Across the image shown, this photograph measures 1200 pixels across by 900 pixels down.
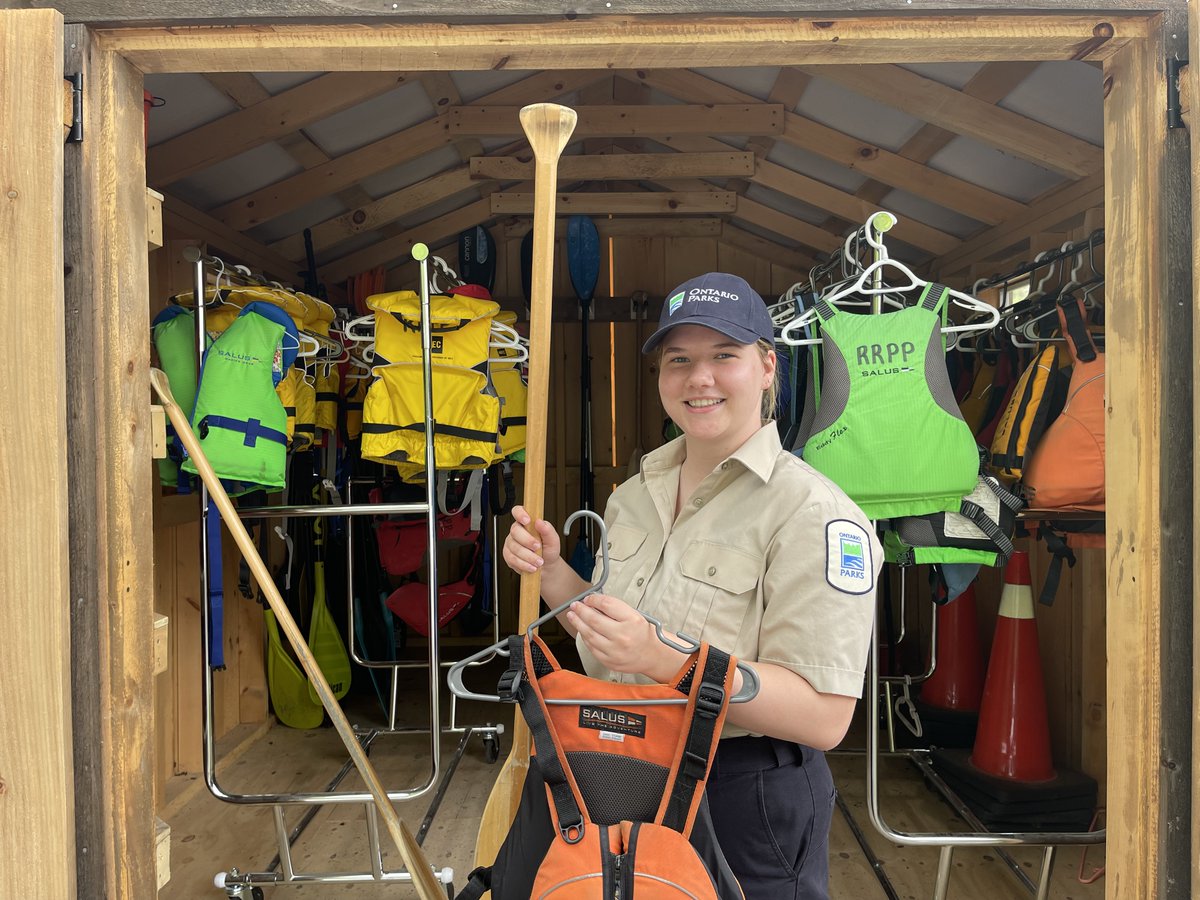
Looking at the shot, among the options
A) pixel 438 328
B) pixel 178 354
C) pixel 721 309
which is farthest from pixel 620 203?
pixel 721 309

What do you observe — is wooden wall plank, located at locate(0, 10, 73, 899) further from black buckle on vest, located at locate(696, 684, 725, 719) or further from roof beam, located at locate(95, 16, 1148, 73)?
black buckle on vest, located at locate(696, 684, 725, 719)

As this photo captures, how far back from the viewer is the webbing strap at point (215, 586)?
225cm

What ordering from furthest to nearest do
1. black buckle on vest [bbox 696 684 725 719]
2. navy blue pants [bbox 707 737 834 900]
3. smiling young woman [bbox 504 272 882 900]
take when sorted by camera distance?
navy blue pants [bbox 707 737 834 900]
smiling young woman [bbox 504 272 882 900]
black buckle on vest [bbox 696 684 725 719]

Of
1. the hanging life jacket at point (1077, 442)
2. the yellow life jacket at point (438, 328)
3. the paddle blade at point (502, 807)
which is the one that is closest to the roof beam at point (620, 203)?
the yellow life jacket at point (438, 328)

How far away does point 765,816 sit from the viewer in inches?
48.4

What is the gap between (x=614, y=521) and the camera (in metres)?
1.54

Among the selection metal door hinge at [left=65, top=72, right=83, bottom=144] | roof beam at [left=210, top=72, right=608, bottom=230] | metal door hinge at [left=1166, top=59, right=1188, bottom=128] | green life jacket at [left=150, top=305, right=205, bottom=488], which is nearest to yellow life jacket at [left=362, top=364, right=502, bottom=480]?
green life jacket at [left=150, top=305, right=205, bottom=488]

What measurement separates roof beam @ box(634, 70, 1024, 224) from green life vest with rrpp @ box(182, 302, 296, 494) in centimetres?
215

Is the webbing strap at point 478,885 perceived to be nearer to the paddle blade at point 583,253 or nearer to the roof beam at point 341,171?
the roof beam at point 341,171

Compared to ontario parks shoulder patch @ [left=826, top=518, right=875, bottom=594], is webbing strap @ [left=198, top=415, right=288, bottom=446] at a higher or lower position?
higher

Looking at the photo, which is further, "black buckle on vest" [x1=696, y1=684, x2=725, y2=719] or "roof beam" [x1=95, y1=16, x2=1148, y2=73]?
"roof beam" [x1=95, y1=16, x2=1148, y2=73]

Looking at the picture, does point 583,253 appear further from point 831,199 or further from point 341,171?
point 341,171

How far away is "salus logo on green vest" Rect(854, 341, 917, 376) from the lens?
2049 millimetres

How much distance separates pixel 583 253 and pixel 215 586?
3290 mm
